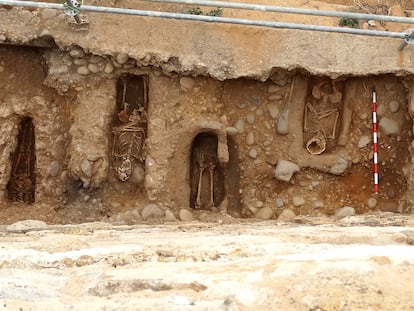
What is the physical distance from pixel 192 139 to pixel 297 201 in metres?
1.37

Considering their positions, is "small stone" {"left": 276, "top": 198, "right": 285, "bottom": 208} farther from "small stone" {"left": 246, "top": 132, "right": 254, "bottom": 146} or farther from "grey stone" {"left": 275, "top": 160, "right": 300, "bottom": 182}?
"small stone" {"left": 246, "top": 132, "right": 254, "bottom": 146}

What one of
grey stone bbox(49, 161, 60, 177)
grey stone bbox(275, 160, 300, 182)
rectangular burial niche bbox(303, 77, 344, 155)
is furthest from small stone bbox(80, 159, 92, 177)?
rectangular burial niche bbox(303, 77, 344, 155)

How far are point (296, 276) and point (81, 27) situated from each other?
12.3 feet

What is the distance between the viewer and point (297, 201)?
245 inches

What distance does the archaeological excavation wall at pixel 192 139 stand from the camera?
584 centimetres

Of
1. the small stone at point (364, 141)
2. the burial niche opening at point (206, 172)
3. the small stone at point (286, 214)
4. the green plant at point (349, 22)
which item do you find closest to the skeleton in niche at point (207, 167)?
the burial niche opening at point (206, 172)

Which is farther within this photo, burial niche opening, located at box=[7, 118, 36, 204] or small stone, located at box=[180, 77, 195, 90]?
burial niche opening, located at box=[7, 118, 36, 204]

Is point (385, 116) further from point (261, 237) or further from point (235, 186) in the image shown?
point (261, 237)

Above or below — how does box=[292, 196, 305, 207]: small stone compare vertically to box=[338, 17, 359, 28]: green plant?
below

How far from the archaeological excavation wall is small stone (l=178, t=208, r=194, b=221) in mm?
66

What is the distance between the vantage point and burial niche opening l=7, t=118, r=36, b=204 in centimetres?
611

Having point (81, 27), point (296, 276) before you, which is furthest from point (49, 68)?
point (296, 276)

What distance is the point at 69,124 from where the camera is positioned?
5969 millimetres

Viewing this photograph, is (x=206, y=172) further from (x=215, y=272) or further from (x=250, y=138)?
(x=215, y=272)
